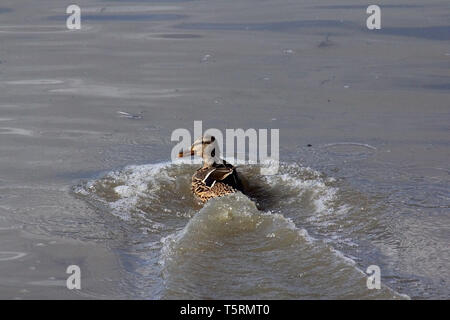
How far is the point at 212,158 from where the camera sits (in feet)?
30.5

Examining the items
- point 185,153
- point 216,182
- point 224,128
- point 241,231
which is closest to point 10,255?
point 241,231

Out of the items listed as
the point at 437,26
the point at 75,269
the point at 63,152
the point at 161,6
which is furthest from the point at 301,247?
the point at 161,6

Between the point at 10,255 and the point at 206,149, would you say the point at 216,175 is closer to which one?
the point at 206,149

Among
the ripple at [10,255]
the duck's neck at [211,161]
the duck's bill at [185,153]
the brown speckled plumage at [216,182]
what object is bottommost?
the ripple at [10,255]

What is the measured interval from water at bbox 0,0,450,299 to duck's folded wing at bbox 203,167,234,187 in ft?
0.96

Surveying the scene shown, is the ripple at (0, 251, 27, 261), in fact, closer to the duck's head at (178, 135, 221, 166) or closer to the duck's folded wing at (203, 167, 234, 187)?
the duck's folded wing at (203, 167, 234, 187)

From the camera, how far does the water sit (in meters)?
6.92

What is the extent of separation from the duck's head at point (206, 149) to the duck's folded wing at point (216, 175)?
30cm

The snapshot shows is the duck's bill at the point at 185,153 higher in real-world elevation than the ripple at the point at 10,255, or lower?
higher

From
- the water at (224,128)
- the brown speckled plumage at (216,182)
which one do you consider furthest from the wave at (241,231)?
the brown speckled plumage at (216,182)

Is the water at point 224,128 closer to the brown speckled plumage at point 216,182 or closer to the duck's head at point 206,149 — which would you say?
the brown speckled plumage at point 216,182

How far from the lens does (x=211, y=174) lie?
8.92 m

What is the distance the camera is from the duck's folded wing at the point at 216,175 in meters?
8.84

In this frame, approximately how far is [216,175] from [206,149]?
0.54 m
